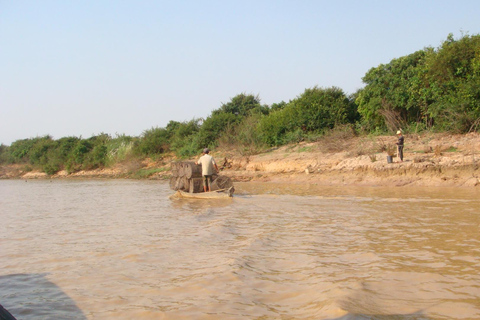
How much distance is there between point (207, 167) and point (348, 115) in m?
13.5

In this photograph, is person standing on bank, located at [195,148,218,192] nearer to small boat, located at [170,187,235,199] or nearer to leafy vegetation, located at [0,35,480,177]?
small boat, located at [170,187,235,199]

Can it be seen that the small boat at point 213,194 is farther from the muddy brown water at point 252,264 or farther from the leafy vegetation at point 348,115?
the leafy vegetation at point 348,115

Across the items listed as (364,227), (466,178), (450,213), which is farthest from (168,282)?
(466,178)

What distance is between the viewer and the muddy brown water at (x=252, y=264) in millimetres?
4055

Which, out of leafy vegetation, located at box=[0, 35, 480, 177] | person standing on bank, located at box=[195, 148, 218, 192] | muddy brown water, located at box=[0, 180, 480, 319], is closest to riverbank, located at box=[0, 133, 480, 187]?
leafy vegetation, located at box=[0, 35, 480, 177]

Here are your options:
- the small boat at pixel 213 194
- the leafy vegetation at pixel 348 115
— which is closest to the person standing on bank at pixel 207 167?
the small boat at pixel 213 194

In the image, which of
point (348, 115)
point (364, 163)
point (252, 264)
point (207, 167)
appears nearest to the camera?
point (252, 264)

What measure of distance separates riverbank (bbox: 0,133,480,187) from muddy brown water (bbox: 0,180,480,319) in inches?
191

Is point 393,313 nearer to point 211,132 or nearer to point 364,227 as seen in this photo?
point 364,227

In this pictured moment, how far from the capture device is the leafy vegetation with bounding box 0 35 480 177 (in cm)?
1859

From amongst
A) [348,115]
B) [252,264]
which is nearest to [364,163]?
[348,115]

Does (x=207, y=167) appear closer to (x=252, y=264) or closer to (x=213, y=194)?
(x=213, y=194)

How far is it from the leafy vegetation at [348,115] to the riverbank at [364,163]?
710mm

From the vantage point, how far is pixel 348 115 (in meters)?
24.8
